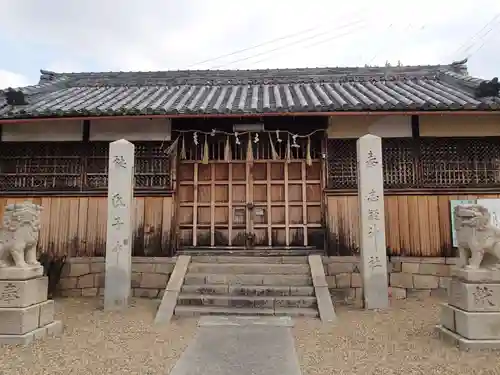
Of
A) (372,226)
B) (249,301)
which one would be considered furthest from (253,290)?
(372,226)

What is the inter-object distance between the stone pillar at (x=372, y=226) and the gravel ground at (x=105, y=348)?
11.5 ft

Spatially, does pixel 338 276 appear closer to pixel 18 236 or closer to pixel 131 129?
pixel 131 129

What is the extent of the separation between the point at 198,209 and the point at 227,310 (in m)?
3.46

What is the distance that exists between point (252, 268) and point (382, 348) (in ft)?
12.3

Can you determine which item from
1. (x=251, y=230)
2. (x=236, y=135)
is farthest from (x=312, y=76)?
(x=251, y=230)

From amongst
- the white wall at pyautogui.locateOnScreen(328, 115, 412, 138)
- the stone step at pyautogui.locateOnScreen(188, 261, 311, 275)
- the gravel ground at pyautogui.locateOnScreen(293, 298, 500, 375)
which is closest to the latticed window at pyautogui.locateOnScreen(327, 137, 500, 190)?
the white wall at pyautogui.locateOnScreen(328, 115, 412, 138)

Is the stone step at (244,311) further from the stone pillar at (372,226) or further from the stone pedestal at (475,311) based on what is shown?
the stone pedestal at (475,311)

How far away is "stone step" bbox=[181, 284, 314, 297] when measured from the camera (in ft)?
25.7

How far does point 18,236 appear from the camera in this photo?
589 centimetres

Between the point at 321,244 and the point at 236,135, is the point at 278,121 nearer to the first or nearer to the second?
the point at 236,135

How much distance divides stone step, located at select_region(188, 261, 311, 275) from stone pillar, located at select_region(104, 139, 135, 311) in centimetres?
149

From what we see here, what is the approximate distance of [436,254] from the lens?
918 centimetres

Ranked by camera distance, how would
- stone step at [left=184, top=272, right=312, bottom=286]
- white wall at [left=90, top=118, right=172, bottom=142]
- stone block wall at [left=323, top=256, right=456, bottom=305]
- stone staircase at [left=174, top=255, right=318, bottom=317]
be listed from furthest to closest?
white wall at [left=90, top=118, right=172, bottom=142], stone block wall at [left=323, top=256, right=456, bottom=305], stone step at [left=184, top=272, right=312, bottom=286], stone staircase at [left=174, top=255, right=318, bottom=317]

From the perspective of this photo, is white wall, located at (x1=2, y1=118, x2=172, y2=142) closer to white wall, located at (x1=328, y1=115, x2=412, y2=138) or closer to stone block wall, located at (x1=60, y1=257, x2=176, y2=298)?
stone block wall, located at (x1=60, y1=257, x2=176, y2=298)
